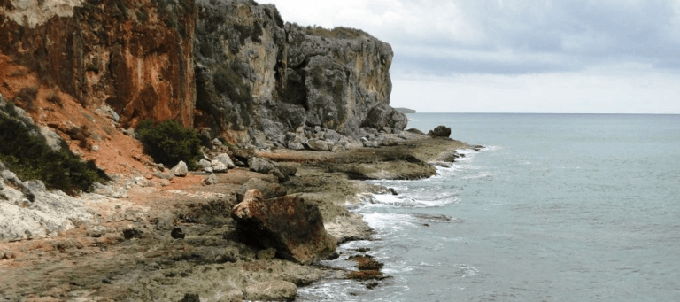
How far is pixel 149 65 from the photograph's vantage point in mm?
35938

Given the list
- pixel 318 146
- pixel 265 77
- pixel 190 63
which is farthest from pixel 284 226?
pixel 265 77

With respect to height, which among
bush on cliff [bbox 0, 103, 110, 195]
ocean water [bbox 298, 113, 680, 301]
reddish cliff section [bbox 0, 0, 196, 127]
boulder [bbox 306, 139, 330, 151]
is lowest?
ocean water [bbox 298, 113, 680, 301]

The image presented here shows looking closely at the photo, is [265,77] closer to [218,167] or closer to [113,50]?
[113,50]

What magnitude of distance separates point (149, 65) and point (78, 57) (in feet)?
15.7

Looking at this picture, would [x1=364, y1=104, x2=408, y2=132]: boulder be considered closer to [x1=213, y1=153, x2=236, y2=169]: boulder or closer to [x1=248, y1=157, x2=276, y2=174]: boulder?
[x1=248, y1=157, x2=276, y2=174]: boulder

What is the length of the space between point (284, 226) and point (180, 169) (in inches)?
544

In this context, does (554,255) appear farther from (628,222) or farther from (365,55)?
(365,55)

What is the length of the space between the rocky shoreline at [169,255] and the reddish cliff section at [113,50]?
842 cm

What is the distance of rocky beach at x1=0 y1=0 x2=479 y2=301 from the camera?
53.5 feet

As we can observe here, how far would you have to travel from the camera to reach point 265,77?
226 feet

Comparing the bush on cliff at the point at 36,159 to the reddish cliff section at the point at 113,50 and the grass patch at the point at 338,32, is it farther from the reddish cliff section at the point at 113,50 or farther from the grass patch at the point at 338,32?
the grass patch at the point at 338,32

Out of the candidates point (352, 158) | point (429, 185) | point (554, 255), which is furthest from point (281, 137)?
point (554, 255)

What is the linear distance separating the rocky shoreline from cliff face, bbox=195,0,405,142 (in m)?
20.5

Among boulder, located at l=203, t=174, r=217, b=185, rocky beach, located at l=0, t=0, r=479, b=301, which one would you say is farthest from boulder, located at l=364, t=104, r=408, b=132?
boulder, located at l=203, t=174, r=217, b=185
